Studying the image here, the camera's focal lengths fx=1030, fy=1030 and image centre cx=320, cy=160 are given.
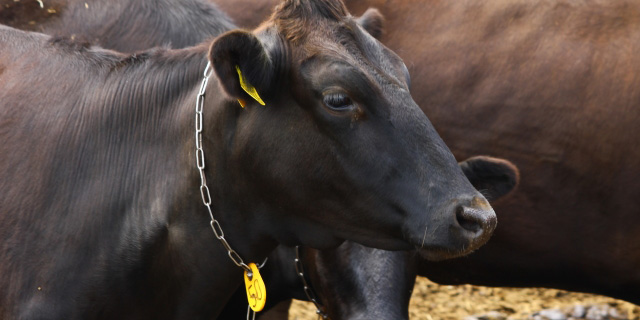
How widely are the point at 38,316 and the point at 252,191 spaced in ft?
3.04

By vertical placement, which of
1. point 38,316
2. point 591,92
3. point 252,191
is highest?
point 591,92

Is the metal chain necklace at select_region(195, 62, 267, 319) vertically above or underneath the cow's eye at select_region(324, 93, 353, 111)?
underneath

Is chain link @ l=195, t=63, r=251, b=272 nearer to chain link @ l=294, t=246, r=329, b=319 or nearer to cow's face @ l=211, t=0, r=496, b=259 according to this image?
cow's face @ l=211, t=0, r=496, b=259

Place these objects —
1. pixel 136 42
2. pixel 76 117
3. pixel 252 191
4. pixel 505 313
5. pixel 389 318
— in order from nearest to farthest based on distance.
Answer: pixel 252 191 → pixel 76 117 → pixel 389 318 → pixel 136 42 → pixel 505 313

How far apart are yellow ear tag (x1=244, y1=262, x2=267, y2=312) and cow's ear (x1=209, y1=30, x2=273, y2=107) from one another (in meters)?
0.73

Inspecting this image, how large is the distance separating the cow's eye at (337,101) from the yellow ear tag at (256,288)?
0.76 m

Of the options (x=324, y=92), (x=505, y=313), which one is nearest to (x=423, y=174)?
(x=324, y=92)

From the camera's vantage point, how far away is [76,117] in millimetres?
4008

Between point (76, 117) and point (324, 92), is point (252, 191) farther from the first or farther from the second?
point (76, 117)

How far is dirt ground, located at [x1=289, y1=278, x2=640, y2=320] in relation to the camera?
7406mm

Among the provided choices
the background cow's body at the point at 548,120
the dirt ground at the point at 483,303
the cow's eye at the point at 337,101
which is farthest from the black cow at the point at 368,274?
the dirt ground at the point at 483,303

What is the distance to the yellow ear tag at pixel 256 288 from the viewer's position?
383 cm

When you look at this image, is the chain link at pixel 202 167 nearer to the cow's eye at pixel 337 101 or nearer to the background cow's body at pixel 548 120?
the cow's eye at pixel 337 101

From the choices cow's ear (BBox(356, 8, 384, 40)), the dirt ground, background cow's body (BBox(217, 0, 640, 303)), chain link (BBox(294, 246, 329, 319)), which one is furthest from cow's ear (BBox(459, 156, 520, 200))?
the dirt ground
